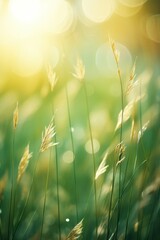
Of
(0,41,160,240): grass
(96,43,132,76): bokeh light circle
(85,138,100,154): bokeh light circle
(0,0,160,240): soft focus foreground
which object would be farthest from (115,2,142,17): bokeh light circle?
(85,138,100,154): bokeh light circle

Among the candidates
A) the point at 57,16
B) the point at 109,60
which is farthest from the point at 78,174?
the point at 57,16

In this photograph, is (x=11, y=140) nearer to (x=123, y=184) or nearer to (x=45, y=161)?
(x=45, y=161)

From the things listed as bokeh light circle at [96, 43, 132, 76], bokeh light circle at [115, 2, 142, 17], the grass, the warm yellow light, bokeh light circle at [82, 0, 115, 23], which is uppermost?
the warm yellow light

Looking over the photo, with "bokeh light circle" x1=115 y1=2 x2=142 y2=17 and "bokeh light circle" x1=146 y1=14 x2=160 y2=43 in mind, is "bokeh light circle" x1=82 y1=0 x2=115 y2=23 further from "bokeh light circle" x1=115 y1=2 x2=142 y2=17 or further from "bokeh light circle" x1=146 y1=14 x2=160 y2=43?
"bokeh light circle" x1=146 y1=14 x2=160 y2=43

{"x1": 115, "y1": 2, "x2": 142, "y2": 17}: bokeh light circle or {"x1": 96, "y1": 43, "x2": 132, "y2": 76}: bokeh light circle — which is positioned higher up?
{"x1": 115, "y1": 2, "x2": 142, "y2": 17}: bokeh light circle

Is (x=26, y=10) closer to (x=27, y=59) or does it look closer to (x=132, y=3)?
(x=27, y=59)

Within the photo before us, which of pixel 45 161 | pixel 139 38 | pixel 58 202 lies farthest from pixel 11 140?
pixel 139 38

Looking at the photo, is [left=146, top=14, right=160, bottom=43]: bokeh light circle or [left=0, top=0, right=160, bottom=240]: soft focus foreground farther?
[left=146, top=14, right=160, bottom=43]: bokeh light circle

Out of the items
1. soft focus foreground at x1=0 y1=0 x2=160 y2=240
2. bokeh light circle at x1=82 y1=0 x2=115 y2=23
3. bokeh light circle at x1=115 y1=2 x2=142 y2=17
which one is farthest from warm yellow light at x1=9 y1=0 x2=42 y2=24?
bokeh light circle at x1=115 y1=2 x2=142 y2=17
